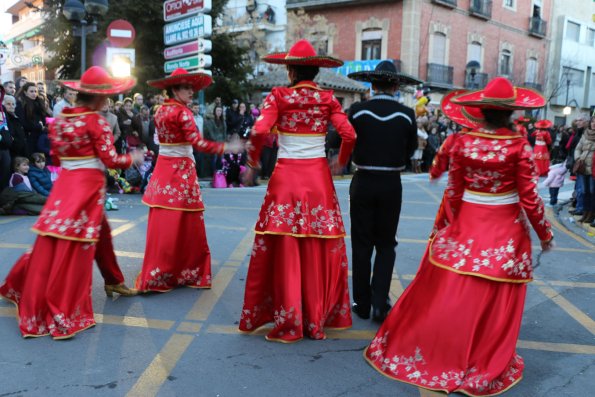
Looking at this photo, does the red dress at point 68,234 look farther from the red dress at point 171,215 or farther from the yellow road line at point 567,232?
the yellow road line at point 567,232

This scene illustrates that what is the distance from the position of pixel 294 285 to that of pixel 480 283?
1296 mm

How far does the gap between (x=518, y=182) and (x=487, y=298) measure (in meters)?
0.71

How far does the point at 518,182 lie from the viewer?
3.26m

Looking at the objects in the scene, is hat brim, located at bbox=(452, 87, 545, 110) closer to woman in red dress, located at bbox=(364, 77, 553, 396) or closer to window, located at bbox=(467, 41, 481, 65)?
woman in red dress, located at bbox=(364, 77, 553, 396)

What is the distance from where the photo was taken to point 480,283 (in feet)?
10.8

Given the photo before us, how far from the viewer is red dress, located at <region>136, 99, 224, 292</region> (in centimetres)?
497

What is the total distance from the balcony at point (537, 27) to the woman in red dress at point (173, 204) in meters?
37.1

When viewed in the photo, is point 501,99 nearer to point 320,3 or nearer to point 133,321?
point 133,321

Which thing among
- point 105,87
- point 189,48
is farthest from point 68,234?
point 189,48

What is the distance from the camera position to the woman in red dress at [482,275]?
3244 millimetres

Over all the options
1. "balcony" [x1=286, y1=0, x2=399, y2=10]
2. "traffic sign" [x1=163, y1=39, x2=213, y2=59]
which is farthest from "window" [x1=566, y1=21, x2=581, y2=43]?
"traffic sign" [x1=163, y1=39, x2=213, y2=59]

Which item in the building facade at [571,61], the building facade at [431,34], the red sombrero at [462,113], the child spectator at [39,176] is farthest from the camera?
the building facade at [571,61]

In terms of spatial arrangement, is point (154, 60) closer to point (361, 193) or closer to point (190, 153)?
point (190, 153)

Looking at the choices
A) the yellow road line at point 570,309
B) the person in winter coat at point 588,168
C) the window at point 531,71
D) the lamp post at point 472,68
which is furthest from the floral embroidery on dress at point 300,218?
the window at point 531,71
